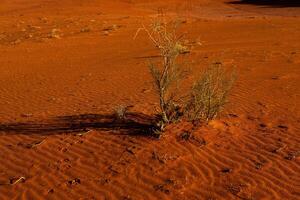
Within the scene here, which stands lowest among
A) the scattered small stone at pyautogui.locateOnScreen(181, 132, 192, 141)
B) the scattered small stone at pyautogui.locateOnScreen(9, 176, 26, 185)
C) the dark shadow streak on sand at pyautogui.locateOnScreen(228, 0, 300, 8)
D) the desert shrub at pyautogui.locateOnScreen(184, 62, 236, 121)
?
the dark shadow streak on sand at pyautogui.locateOnScreen(228, 0, 300, 8)

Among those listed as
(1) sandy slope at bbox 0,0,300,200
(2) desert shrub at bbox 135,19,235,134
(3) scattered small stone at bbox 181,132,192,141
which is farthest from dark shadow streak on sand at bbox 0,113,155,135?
(3) scattered small stone at bbox 181,132,192,141

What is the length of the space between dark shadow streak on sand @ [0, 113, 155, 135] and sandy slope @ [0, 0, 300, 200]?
0.9 inches

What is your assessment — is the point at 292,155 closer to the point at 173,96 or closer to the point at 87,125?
the point at 173,96

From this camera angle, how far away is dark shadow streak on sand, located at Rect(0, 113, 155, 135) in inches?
344

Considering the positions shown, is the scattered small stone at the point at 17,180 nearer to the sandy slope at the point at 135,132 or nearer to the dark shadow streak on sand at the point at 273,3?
the sandy slope at the point at 135,132

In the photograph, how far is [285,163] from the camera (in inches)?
289

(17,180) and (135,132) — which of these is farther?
(135,132)

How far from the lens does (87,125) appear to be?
917 centimetres

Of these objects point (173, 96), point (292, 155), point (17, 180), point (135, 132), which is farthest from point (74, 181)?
point (292, 155)

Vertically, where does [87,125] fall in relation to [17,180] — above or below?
below

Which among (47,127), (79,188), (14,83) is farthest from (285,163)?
(14,83)

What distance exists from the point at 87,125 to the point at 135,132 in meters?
1.07

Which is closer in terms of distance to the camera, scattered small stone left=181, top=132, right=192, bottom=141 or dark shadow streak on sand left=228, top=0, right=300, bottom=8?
scattered small stone left=181, top=132, right=192, bottom=141

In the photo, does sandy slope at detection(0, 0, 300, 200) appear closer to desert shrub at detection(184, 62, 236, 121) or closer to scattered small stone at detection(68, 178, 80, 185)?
scattered small stone at detection(68, 178, 80, 185)
